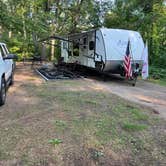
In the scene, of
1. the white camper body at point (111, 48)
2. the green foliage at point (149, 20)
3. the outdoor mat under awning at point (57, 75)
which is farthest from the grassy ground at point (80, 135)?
the green foliage at point (149, 20)

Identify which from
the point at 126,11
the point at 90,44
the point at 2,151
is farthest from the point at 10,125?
the point at 126,11

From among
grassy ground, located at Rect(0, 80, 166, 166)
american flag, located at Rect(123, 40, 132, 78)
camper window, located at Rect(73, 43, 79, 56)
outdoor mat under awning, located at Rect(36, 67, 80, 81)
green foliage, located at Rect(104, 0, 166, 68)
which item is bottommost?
grassy ground, located at Rect(0, 80, 166, 166)

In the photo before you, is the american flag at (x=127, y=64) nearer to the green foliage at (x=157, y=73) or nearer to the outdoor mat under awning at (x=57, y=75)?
the outdoor mat under awning at (x=57, y=75)

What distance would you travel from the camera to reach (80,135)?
4.96 meters

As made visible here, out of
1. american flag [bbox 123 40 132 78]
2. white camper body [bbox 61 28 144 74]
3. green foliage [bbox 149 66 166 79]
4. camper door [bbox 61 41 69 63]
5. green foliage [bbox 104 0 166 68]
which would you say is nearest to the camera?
american flag [bbox 123 40 132 78]

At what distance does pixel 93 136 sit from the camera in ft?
16.2

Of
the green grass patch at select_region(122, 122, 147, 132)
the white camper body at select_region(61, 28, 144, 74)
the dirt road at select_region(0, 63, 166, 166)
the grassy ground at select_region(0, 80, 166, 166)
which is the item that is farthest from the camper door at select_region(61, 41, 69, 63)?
the green grass patch at select_region(122, 122, 147, 132)

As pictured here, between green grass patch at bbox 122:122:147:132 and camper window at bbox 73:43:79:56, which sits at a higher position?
camper window at bbox 73:43:79:56

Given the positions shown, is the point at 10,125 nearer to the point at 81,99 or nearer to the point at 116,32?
the point at 81,99

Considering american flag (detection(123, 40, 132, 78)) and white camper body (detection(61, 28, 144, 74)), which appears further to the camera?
white camper body (detection(61, 28, 144, 74))

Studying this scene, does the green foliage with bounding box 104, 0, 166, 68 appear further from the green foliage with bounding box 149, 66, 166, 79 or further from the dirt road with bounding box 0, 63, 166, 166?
the dirt road with bounding box 0, 63, 166, 166

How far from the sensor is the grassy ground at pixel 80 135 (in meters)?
4.18

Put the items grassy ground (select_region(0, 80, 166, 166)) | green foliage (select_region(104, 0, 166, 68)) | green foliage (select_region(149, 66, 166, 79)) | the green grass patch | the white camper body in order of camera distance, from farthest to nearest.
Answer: green foliage (select_region(104, 0, 166, 68)), green foliage (select_region(149, 66, 166, 79)), the white camper body, the green grass patch, grassy ground (select_region(0, 80, 166, 166))

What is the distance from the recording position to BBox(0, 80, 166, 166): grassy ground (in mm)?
4176
